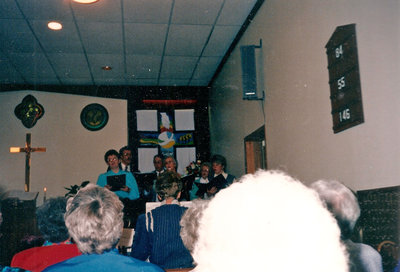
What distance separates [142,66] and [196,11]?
6.83 feet

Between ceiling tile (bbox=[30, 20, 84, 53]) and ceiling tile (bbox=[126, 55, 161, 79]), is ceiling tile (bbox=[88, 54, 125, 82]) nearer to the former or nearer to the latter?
ceiling tile (bbox=[126, 55, 161, 79])

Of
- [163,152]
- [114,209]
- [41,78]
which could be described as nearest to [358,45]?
[114,209]

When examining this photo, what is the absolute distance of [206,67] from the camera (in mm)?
6457

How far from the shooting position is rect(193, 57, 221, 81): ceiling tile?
610 centimetres

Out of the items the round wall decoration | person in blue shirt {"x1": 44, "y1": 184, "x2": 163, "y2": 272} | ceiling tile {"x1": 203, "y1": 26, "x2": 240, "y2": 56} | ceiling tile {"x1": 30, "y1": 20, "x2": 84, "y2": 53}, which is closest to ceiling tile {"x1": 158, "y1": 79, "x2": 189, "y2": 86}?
the round wall decoration

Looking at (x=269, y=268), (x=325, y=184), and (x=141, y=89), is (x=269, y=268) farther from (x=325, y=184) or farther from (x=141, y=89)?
(x=141, y=89)

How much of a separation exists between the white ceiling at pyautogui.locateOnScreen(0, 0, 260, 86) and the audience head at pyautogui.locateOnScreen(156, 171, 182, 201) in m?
2.44

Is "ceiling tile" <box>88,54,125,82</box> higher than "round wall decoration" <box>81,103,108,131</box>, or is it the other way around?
"ceiling tile" <box>88,54,125,82</box>

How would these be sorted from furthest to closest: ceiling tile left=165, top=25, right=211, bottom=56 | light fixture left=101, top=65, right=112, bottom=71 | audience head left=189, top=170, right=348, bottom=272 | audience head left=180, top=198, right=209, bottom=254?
light fixture left=101, top=65, right=112, bottom=71
ceiling tile left=165, top=25, right=211, bottom=56
audience head left=180, top=198, right=209, bottom=254
audience head left=189, top=170, right=348, bottom=272

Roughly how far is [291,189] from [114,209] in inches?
43.0

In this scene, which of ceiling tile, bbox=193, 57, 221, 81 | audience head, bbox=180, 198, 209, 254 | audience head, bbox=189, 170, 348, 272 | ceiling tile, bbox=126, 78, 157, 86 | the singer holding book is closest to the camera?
audience head, bbox=189, 170, 348, 272

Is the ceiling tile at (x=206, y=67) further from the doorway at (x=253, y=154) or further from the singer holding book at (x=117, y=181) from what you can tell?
the singer holding book at (x=117, y=181)

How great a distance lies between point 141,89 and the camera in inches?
294

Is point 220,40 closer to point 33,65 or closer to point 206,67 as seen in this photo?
point 206,67
